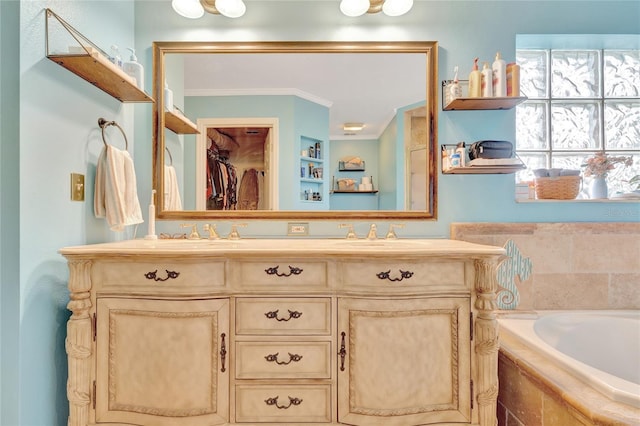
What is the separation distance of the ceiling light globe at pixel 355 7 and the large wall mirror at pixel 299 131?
158mm

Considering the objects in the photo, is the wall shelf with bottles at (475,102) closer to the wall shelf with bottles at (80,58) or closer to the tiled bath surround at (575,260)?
the tiled bath surround at (575,260)

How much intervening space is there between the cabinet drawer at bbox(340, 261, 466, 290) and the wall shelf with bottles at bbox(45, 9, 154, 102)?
1322mm

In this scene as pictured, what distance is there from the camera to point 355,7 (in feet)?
5.84

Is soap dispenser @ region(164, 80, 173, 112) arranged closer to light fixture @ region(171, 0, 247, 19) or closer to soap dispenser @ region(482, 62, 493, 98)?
light fixture @ region(171, 0, 247, 19)

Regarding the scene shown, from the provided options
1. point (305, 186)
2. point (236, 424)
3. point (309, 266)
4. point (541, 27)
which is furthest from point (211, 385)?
point (541, 27)

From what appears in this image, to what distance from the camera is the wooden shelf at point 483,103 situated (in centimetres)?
172

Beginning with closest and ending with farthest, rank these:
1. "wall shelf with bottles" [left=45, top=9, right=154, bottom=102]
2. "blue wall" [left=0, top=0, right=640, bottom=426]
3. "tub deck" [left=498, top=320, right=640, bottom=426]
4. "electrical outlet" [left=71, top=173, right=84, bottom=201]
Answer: "tub deck" [left=498, top=320, right=640, bottom=426]
"blue wall" [left=0, top=0, right=640, bottom=426]
"wall shelf with bottles" [left=45, top=9, right=154, bottom=102]
"electrical outlet" [left=71, top=173, right=84, bottom=201]

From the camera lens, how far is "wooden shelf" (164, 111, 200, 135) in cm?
189

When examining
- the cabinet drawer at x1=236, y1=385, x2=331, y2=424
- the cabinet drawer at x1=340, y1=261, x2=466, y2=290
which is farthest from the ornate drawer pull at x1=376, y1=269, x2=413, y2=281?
the cabinet drawer at x1=236, y1=385, x2=331, y2=424

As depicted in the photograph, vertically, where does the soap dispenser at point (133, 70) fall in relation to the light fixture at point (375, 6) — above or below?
below

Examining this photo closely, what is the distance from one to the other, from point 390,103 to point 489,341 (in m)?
1.33

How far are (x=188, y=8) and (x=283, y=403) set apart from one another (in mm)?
2040

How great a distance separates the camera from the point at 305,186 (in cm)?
190

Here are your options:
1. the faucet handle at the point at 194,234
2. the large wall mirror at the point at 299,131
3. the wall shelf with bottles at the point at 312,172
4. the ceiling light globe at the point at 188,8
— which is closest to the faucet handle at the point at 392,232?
the large wall mirror at the point at 299,131
